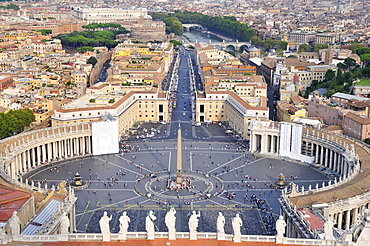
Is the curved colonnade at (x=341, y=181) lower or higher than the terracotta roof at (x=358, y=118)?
lower

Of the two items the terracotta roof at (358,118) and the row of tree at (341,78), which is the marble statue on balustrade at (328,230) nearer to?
the terracotta roof at (358,118)

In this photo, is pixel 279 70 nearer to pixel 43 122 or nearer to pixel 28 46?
pixel 43 122

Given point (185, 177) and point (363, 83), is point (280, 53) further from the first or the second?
point (185, 177)

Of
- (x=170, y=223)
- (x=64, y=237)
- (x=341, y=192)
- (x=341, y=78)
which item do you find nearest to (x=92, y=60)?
(x=341, y=78)

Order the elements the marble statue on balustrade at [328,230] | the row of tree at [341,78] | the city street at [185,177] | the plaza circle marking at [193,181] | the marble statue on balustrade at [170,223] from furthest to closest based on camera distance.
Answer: the row of tree at [341,78]
the plaza circle marking at [193,181]
the city street at [185,177]
the marble statue on balustrade at [328,230]
the marble statue on balustrade at [170,223]

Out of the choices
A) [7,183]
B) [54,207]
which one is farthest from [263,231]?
[7,183]

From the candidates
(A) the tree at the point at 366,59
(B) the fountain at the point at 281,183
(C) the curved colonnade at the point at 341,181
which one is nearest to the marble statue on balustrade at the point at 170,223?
(C) the curved colonnade at the point at 341,181
